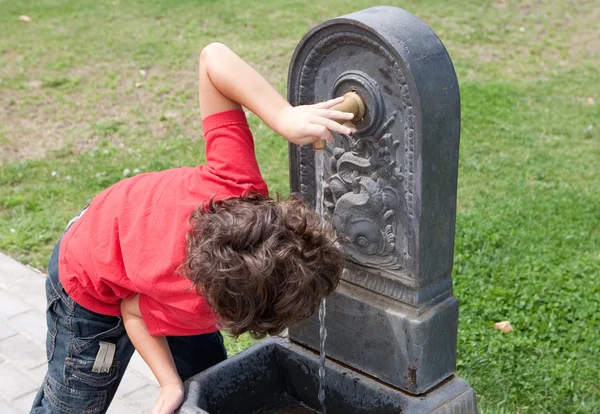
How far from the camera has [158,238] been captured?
196 centimetres

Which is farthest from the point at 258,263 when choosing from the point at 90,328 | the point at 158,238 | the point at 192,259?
the point at 90,328

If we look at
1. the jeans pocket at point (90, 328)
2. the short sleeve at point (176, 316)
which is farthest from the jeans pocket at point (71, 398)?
the short sleeve at point (176, 316)

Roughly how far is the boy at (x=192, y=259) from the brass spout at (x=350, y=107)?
0.08 ft

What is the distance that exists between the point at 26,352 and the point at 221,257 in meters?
1.95

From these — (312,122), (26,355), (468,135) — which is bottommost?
(26,355)

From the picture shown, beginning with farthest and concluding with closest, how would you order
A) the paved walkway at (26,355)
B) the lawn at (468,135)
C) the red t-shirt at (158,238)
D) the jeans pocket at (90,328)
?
the lawn at (468,135) < the paved walkway at (26,355) < the jeans pocket at (90,328) < the red t-shirt at (158,238)

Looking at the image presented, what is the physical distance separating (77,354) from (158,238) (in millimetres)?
484

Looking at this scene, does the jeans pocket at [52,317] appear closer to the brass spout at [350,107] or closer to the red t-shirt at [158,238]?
the red t-shirt at [158,238]

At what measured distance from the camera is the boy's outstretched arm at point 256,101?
1.83 meters

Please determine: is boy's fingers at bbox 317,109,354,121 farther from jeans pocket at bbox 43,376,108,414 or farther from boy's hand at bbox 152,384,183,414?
jeans pocket at bbox 43,376,108,414

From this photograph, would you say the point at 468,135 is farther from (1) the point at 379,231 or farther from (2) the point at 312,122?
(2) the point at 312,122

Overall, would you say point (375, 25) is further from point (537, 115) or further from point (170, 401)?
point (537, 115)

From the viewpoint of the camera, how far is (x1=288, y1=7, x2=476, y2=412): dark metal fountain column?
183 cm

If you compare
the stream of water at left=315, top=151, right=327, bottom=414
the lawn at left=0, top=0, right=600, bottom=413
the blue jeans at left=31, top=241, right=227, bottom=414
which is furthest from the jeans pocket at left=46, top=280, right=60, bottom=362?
the lawn at left=0, top=0, right=600, bottom=413
